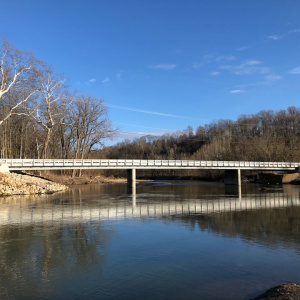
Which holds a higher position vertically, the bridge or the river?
the bridge

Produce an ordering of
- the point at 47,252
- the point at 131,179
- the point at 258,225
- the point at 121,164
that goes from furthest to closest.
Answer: the point at 131,179 < the point at 121,164 < the point at 258,225 < the point at 47,252

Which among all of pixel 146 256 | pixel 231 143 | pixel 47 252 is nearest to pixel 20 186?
pixel 47 252

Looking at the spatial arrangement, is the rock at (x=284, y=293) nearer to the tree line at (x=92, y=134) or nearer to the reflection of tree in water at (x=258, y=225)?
the reflection of tree in water at (x=258, y=225)

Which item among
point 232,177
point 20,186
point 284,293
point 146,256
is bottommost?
point 146,256

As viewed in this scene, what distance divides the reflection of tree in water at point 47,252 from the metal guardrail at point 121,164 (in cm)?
2409

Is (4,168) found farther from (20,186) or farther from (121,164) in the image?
(121,164)

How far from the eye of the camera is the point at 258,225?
51.0 ft

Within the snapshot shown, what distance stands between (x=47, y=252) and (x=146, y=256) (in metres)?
3.65

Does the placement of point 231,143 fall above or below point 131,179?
above

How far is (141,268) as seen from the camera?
8883 mm

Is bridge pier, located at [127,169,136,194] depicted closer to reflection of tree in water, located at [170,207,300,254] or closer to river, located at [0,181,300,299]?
reflection of tree in water, located at [170,207,300,254]

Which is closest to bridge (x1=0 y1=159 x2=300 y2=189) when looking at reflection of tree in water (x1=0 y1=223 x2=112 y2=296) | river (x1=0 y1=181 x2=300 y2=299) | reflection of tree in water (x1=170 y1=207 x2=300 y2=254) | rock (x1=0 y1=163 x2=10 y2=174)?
rock (x1=0 y1=163 x2=10 y2=174)

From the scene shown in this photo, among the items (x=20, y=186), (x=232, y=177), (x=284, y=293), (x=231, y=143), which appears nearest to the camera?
(x=284, y=293)

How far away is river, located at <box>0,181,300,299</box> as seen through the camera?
24.1ft
